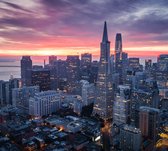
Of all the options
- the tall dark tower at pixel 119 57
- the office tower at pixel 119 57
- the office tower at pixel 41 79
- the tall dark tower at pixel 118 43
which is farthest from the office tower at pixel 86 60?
the office tower at pixel 41 79

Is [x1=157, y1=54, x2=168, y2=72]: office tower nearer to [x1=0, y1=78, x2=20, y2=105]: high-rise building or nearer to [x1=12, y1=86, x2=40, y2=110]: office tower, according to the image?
[x1=12, y1=86, x2=40, y2=110]: office tower

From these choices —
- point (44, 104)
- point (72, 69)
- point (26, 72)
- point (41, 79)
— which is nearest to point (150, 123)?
point (44, 104)

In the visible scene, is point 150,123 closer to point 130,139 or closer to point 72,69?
point 130,139

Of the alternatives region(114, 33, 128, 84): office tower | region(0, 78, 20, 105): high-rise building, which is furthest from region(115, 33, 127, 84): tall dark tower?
region(0, 78, 20, 105): high-rise building

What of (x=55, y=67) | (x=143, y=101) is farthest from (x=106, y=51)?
(x=55, y=67)

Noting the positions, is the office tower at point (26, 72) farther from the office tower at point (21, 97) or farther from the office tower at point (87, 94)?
the office tower at point (87, 94)
